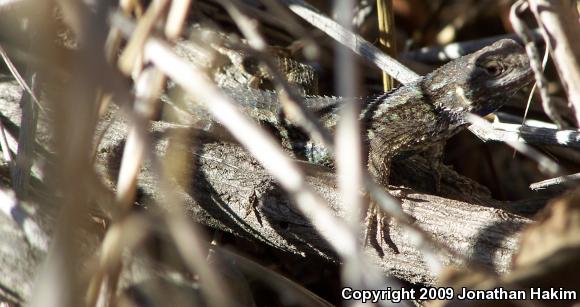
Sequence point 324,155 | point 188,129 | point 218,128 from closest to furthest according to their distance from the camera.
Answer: point 188,129
point 218,128
point 324,155

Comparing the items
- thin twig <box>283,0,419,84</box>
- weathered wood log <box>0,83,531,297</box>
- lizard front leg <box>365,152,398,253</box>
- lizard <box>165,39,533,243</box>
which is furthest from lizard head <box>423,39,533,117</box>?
lizard front leg <box>365,152,398,253</box>

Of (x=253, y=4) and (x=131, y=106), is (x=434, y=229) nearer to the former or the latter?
(x=131, y=106)

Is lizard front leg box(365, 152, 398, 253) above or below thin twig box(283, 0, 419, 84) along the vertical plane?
below

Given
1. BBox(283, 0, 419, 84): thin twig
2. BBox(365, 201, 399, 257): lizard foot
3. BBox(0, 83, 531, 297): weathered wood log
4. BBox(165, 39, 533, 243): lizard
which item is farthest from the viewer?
BBox(165, 39, 533, 243): lizard

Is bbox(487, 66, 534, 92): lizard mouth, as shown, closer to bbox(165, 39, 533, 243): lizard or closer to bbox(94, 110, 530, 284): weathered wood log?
bbox(165, 39, 533, 243): lizard

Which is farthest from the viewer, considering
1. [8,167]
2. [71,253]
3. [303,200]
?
[8,167]

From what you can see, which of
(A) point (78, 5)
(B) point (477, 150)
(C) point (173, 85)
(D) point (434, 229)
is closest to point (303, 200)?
(A) point (78, 5)

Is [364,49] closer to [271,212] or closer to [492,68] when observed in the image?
[492,68]
